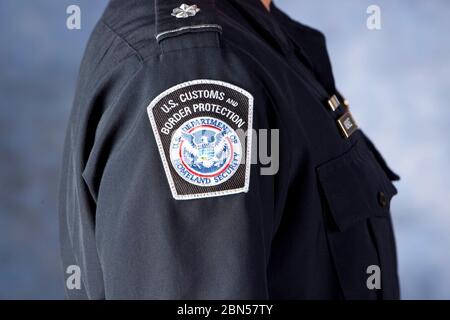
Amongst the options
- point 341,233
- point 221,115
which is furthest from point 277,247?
point 221,115

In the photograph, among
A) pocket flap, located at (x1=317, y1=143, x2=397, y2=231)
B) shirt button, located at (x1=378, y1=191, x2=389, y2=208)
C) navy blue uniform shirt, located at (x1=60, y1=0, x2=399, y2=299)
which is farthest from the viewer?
shirt button, located at (x1=378, y1=191, x2=389, y2=208)

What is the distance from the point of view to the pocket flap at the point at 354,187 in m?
1.07

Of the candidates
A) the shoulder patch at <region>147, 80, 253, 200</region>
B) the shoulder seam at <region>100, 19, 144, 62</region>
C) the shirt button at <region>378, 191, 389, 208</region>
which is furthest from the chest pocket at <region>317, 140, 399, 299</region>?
the shoulder seam at <region>100, 19, 144, 62</region>

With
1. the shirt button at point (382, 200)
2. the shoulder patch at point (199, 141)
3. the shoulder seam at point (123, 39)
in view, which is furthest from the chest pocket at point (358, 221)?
the shoulder seam at point (123, 39)

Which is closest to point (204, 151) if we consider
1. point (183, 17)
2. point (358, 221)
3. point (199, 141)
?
point (199, 141)

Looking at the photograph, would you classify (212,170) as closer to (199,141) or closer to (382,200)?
(199,141)

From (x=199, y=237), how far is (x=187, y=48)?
0.23 metres

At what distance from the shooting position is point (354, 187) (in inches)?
44.9

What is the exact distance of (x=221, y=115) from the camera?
35.9 inches

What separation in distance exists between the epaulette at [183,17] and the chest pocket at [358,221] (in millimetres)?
248

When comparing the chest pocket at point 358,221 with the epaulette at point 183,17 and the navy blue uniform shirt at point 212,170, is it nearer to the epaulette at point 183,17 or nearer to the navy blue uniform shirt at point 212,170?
the navy blue uniform shirt at point 212,170

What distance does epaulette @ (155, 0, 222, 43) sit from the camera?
0.97m

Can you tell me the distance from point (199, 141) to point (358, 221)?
0.33 metres

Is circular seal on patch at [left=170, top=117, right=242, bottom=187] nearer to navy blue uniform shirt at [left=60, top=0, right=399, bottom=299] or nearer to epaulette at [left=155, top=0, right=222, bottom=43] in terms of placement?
navy blue uniform shirt at [left=60, top=0, right=399, bottom=299]
